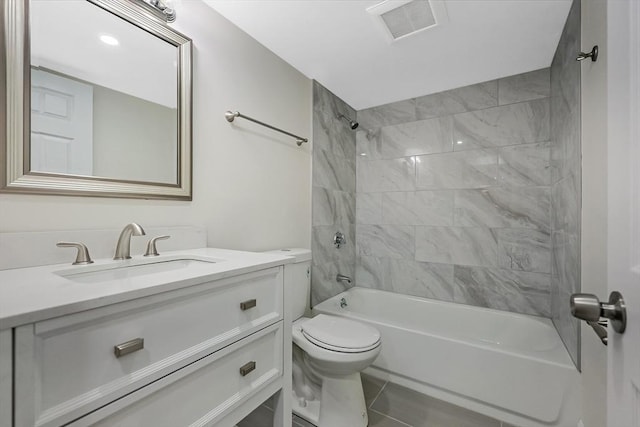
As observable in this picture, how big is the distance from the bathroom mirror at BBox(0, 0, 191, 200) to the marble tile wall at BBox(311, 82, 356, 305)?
1.16m

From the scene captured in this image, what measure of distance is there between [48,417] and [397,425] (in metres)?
1.57

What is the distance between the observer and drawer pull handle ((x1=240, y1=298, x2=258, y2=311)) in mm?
907

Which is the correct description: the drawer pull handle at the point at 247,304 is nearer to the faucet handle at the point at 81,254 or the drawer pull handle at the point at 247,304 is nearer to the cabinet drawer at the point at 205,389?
the cabinet drawer at the point at 205,389

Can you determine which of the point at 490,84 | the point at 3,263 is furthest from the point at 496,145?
the point at 3,263

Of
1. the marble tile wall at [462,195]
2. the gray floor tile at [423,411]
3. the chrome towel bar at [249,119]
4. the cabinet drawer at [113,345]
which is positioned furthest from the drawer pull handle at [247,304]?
the marble tile wall at [462,195]

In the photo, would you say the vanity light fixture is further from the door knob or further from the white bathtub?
the white bathtub

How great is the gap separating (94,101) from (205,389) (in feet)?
3.71

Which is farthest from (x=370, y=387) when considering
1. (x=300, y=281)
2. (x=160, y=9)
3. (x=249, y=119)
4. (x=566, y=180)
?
(x=160, y=9)

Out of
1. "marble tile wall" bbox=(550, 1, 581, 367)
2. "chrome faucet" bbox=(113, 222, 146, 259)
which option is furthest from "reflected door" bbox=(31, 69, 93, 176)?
"marble tile wall" bbox=(550, 1, 581, 367)

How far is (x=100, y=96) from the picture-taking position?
3.46ft

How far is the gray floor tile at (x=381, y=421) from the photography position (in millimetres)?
1478

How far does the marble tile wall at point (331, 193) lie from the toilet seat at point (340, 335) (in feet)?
1.88

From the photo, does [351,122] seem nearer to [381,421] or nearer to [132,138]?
[132,138]

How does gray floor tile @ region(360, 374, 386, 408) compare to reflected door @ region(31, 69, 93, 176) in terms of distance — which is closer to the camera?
reflected door @ region(31, 69, 93, 176)
